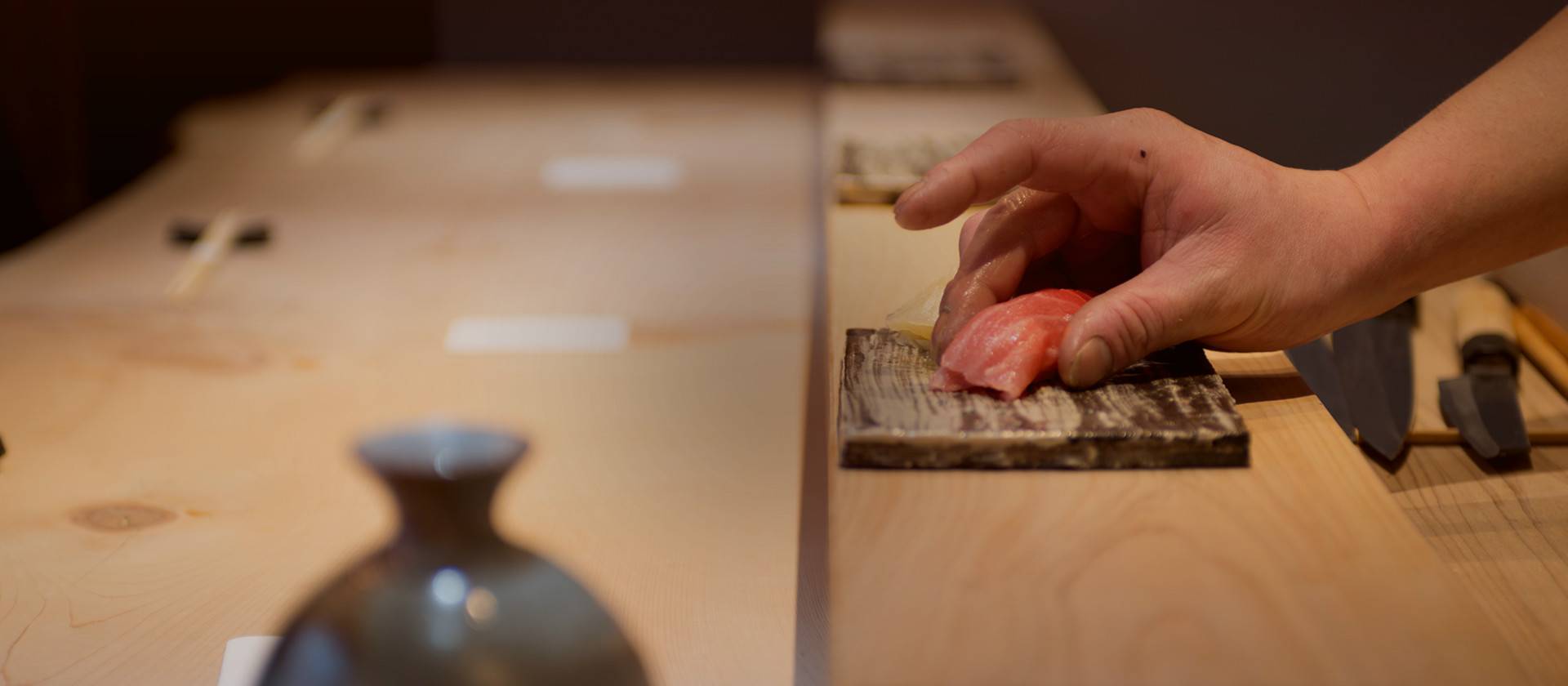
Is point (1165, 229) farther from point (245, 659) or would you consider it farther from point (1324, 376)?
point (245, 659)

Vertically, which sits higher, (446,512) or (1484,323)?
(1484,323)

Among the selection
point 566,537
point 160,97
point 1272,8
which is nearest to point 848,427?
point 566,537

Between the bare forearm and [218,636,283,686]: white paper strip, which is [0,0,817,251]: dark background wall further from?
the bare forearm

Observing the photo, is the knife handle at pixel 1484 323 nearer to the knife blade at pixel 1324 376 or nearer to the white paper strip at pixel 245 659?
the knife blade at pixel 1324 376

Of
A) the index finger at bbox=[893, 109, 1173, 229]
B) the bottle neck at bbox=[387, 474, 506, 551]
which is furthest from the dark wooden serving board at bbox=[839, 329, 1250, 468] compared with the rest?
the bottle neck at bbox=[387, 474, 506, 551]

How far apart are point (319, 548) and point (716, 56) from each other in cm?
292

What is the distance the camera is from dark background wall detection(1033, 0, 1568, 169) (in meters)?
0.91

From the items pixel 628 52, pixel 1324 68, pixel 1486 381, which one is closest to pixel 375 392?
pixel 1324 68

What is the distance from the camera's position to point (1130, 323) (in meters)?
0.79

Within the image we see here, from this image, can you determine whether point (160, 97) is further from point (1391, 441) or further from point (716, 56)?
point (1391, 441)

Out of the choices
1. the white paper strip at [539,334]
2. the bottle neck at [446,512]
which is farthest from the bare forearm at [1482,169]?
the white paper strip at [539,334]

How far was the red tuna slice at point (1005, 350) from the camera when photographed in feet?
2.57

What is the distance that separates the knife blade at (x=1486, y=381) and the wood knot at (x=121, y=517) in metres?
1.39

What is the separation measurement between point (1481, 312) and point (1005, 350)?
77 centimetres
